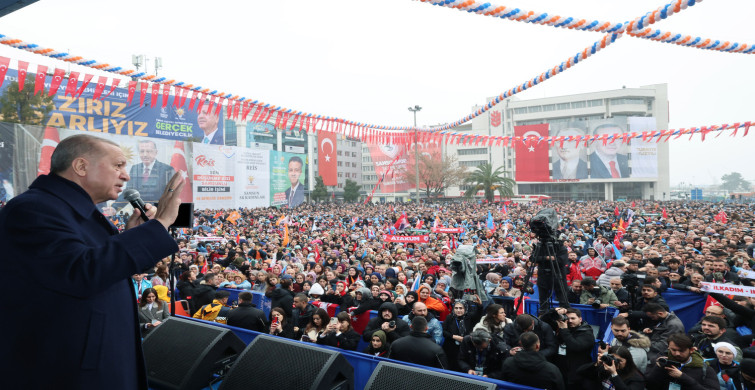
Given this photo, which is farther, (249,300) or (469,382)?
(249,300)

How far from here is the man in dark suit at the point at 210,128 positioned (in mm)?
40781

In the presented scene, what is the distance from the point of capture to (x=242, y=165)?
38.9 m

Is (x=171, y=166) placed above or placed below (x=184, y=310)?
above

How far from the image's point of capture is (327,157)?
61.4 metres

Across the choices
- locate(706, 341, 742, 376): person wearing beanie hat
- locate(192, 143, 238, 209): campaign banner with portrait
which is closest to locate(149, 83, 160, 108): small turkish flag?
locate(706, 341, 742, 376): person wearing beanie hat

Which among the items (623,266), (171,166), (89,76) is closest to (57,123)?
(171,166)

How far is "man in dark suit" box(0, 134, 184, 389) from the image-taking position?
1.26 m

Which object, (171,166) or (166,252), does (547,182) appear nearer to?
(171,166)

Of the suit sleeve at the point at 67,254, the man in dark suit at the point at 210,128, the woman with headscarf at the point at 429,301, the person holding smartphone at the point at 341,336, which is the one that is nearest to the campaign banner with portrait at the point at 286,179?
the man in dark suit at the point at 210,128

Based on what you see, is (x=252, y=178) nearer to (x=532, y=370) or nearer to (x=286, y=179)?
(x=286, y=179)

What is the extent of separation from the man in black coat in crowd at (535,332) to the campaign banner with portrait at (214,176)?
32952 millimetres

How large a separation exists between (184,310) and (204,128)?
3706 cm

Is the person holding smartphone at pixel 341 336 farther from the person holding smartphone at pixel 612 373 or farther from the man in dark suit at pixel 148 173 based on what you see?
the man in dark suit at pixel 148 173

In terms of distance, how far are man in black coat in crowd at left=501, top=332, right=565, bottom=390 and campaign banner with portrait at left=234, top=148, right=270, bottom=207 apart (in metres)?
36.5
